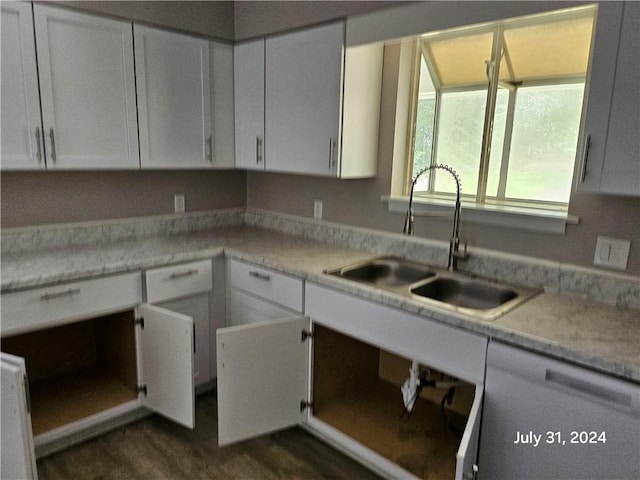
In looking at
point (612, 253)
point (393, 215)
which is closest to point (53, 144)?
point (393, 215)

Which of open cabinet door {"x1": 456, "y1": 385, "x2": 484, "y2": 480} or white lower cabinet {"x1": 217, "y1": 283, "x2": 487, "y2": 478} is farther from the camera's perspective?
white lower cabinet {"x1": 217, "y1": 283, "x2": 487, "y2": 478}

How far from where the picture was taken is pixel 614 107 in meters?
1.42

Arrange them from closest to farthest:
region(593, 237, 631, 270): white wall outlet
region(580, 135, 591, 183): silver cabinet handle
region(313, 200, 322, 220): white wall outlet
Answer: region(580, 135, 591, 183): silver cabinet handle
region(593, 237, 631, 270): white wall outlet
region(313, 200, 322, 220): white wall outlet

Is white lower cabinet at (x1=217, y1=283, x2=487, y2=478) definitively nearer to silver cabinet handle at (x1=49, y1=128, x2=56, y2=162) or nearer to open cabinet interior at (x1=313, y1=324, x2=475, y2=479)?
open cabinet interior at (x1=313, y1=324, x2=475, y2=479)

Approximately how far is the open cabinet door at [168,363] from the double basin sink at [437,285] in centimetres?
75

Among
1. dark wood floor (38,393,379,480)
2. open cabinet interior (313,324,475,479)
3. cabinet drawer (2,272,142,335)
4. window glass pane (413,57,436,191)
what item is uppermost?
window glass pane (413,57,436,191)

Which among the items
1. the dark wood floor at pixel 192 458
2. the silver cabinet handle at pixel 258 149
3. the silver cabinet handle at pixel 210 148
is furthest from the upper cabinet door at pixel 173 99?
the dark wood floor at pixel 192 458

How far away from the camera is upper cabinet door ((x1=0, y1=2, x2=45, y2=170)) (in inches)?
76.7

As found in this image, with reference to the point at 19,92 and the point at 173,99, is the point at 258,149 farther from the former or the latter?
the point at 19,92

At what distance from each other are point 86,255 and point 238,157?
3.41 ft

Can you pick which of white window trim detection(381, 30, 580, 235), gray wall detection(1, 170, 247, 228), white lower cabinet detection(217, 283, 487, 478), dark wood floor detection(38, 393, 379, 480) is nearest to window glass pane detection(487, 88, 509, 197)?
white window trim detection(381, 30, 580, 235)

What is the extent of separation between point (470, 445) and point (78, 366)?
2.25 metres

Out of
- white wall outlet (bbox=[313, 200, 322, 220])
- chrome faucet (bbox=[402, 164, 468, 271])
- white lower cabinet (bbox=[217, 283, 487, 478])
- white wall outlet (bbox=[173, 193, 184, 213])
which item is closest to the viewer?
white lower cabinet (bbox=[217, 283, 487, 478])

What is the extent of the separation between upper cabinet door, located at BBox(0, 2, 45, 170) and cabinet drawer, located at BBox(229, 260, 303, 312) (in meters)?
1.08
